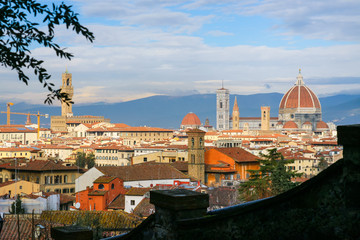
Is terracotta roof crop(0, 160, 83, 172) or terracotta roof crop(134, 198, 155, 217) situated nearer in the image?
terracotta roof crop(134, 198, 155, 217)

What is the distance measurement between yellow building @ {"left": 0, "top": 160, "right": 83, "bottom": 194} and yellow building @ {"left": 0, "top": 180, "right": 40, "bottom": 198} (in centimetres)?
186

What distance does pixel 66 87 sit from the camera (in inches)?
6117

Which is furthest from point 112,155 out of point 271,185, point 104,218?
point 104,218

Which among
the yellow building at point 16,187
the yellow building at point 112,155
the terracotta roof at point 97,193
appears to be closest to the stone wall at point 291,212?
the terracotta roof at point 97,193

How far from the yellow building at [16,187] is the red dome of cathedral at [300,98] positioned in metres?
121

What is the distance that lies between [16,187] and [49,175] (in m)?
5.61

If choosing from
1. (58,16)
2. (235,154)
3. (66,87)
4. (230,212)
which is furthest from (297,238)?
(66,87)

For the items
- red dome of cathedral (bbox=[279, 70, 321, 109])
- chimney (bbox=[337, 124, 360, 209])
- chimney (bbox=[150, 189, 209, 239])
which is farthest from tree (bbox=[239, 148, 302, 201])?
red dome of cathedral (bbox=[279, 70, 321, 109])

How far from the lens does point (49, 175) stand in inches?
1431

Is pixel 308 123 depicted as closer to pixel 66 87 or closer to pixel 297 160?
pixel 66 87

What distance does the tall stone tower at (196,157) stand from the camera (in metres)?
38.6

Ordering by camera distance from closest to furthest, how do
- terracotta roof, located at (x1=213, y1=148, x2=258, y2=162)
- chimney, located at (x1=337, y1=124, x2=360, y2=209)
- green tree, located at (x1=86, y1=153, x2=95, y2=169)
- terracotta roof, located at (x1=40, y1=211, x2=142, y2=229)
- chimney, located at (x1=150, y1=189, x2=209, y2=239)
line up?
chimney, located at (x1=337, y1=124, x2=360, y2=209) < chimney, located at (x1=150, y1=189, x2=209, y2=239) < terracotta roof, located at (x1=40, y1=211, x2=142, y2=229) < terracotta roof, located at (x1=213, y1=148, x2=258, y2=162) < green tree, located at (x1=86, y1=153, x2=95, y2=169)

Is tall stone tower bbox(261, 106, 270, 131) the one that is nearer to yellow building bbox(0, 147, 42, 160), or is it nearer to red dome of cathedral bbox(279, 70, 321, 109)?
red dome of cathedral bbox(279, 70, 321, 109)

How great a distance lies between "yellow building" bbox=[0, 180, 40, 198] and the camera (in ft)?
98.4
